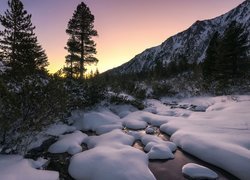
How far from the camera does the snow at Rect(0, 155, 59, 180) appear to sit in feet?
15.0

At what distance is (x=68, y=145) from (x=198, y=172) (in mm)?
4234

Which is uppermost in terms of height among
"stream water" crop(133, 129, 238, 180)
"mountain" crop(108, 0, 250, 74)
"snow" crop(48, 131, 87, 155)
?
"mountain" crop(108, 0, 250, 74)

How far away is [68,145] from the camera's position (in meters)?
7.01

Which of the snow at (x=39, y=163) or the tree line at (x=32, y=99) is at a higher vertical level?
the tree line at (x=32, y=99)

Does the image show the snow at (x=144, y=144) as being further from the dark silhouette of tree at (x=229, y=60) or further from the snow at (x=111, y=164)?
the dark silhouette of tree at (x=229, y=60)

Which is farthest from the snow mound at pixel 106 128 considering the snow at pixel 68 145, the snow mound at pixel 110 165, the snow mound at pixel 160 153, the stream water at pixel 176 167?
the stream water at pixel 176 167

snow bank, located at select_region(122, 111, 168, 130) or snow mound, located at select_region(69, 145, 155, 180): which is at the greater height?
snow bank, located at select_region(122, 111, 168, 130)

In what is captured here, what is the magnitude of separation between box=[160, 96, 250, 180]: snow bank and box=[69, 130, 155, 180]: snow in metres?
1.78

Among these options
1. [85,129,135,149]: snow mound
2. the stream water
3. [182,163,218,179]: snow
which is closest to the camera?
[182,163,218,179]: snow

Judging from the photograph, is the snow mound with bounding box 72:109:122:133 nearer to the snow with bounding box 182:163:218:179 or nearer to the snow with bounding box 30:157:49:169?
the snow with bounding box 30:157:49:169

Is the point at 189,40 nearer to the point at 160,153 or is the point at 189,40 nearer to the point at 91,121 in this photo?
the point at 91,121

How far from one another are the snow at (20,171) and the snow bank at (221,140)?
4.18 meters

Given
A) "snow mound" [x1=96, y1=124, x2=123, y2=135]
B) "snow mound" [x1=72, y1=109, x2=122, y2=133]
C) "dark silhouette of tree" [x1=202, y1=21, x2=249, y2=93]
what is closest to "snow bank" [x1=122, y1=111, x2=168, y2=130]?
"snow mound" [x1=72, y1=109, x2=122, y2=133]

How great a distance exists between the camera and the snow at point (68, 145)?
6727 mm
